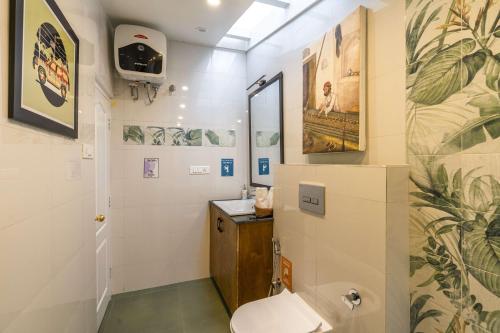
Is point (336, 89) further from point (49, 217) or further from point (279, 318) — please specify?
point (49, 217)

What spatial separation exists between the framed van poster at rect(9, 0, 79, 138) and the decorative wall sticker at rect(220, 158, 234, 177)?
1606mm

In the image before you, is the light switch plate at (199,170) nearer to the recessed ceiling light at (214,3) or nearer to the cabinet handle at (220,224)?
the cabinet handle at (220,224)

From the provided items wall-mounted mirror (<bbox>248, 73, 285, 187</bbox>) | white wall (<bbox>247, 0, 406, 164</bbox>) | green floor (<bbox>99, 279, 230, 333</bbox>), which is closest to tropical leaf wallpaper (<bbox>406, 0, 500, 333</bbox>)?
white wall (<bbox>247, 0, 406, 164</bbox>)

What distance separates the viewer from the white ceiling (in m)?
1.96

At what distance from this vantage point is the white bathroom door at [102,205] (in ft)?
6.47

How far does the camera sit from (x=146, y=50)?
227cm

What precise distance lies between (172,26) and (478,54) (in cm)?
231

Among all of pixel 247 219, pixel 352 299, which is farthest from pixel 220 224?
pixel 352 299

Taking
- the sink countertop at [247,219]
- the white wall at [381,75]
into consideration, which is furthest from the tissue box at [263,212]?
the white wall at [381,75]

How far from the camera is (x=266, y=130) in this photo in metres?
2.40

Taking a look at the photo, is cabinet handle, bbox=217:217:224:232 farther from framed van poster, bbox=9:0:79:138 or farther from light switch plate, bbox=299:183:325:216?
framed van poster, bbox=9:0:79:138

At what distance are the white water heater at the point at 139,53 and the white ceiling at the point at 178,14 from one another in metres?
0.09

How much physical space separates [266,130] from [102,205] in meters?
1.62

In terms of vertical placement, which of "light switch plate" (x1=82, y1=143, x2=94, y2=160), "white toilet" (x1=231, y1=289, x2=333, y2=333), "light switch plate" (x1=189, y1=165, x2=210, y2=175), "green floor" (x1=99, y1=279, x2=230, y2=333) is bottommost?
"green floor" (x1=99, y1=279, x2=230, y2=333)
